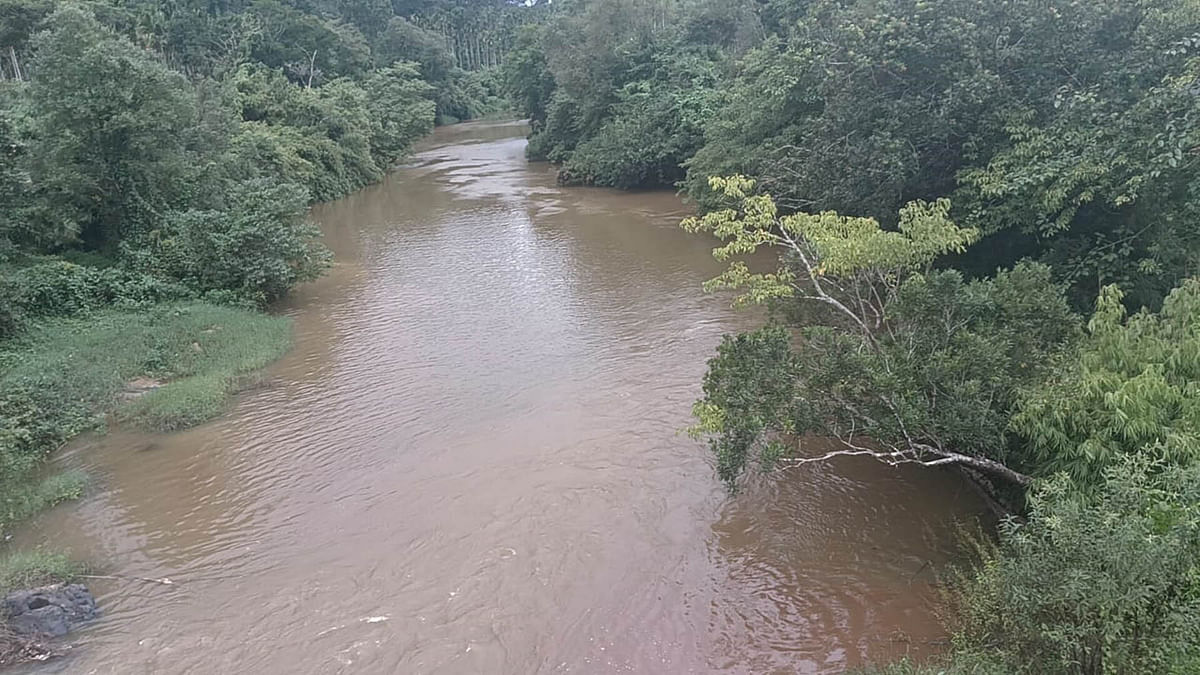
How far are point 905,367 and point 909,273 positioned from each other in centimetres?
287

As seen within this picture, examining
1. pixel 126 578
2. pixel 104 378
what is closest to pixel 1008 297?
pixel 126 578

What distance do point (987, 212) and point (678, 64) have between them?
77.4 ft

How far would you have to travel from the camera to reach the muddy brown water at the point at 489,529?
7.93 meters

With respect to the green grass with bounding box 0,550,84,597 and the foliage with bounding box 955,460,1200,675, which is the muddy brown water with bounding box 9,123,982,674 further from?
the foliage with bounding box 955,460,1200,675

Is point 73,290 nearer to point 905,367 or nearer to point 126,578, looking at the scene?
point 126,578

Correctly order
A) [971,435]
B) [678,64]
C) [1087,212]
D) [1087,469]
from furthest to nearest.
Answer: [678,64], [1087,212], [971,435], [1087,469]

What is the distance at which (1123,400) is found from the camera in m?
6.89

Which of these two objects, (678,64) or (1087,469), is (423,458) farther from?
(678,64)

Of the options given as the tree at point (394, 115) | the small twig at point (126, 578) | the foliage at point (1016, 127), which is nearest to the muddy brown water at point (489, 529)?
the small twig at point (126, 578)

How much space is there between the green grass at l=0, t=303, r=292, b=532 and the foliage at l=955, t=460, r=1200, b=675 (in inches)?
426

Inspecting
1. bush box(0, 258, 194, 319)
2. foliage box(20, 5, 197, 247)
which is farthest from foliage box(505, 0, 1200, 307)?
foliage box(20, 5, 197, 247)

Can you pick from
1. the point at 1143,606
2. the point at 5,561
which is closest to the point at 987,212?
the point at 1143,606

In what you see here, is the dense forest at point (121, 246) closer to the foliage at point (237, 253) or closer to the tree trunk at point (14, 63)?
the foliage at point (237, 253)

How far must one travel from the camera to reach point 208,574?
9.17 m
